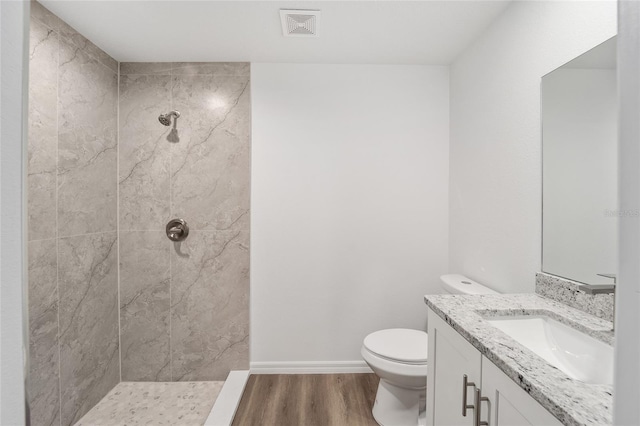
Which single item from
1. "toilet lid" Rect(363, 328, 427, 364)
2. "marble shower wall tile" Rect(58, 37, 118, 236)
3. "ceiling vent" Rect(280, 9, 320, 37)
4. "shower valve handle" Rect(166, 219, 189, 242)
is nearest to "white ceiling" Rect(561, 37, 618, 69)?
"ceiling vent" Rect(280, 9, 320, 37)

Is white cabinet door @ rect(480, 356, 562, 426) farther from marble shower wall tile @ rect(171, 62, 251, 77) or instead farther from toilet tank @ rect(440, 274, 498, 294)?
marble shower wall tile @ rect(171, 62, 251, 77)

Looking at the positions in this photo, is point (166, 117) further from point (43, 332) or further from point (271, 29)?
point (43, 332)

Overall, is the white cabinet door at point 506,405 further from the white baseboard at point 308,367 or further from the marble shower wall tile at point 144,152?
the marble shower wall tile at point 144,152

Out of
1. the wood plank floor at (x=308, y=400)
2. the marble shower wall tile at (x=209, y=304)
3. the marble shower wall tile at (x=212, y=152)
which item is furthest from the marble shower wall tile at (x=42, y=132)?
the wood plank floor at (x=308, y=400)

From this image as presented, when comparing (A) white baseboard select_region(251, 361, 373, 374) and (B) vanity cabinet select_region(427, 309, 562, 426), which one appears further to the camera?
(A) white baseboard select_region(251, 361, 373, 374)

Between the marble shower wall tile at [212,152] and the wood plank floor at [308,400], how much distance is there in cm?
118

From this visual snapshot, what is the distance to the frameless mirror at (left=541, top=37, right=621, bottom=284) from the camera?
103cm

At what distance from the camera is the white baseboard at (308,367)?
2346 millimetres

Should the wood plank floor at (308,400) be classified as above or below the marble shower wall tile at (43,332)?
below

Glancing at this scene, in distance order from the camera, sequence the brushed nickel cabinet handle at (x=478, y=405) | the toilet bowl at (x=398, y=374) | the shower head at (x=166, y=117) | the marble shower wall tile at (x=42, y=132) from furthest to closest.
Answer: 1. the shower head at (x=166, y=117)
2. the toilet bowl at (x=398, y=374)
3. the marble shower wall tile at (x=42, y=132)
4. the brushed nickel cabinet handle at (x=478, y=405)

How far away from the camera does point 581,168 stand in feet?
3.80

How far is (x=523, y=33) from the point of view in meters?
1.51

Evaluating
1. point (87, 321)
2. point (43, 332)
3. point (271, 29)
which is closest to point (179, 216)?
point (87, 321)

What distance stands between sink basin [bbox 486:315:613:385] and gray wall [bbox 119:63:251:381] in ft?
5.82
